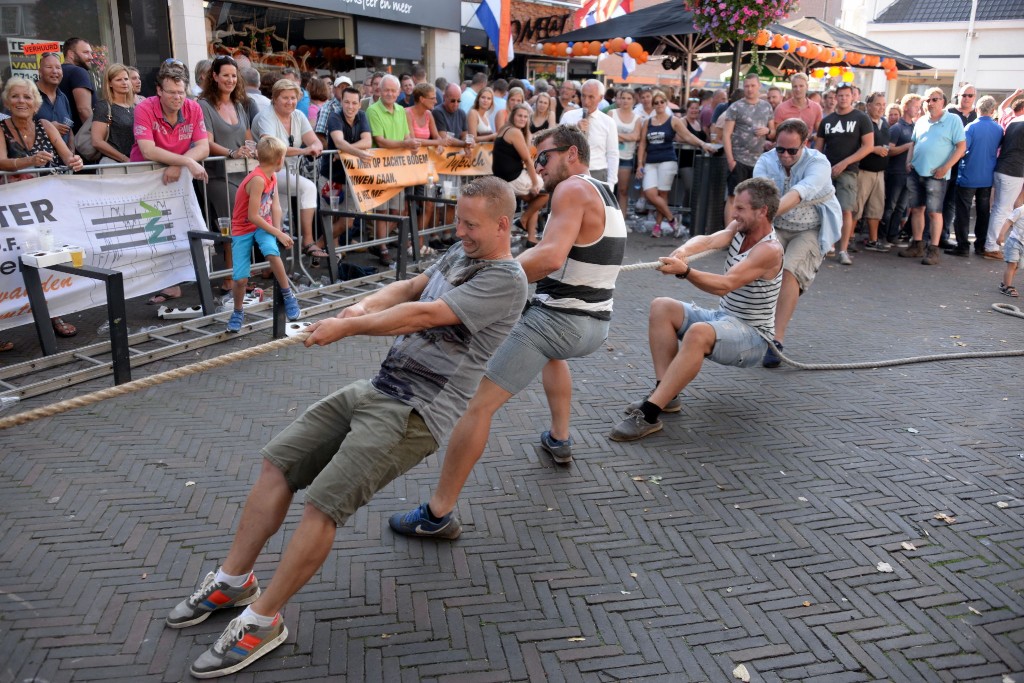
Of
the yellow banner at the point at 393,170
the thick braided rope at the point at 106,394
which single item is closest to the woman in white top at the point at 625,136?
the yellow banner at the point at 393,170

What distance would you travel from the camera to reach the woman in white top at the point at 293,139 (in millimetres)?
7785

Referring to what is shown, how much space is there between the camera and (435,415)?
3281 mm

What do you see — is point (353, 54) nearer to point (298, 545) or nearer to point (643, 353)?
point (643, 353)

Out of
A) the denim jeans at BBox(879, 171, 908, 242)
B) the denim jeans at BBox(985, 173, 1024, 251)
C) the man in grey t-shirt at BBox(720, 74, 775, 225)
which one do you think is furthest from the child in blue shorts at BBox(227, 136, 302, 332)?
the denim jeans at BBox(985, 173, 1024, 251)

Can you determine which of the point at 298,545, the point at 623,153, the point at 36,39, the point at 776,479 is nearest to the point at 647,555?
the point at 776,479

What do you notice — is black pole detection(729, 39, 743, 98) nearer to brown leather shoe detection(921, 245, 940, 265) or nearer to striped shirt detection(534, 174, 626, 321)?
brown leather shoe detection(921, 245, 940, 265)

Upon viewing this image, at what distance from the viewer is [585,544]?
399cm

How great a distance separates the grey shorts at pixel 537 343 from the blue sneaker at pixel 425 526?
2.35ft

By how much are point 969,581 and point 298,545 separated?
300cm

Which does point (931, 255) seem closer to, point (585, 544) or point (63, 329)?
point (585, 544)

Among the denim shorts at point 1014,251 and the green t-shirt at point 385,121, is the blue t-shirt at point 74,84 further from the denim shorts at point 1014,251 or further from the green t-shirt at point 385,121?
the denim shorts at point 1014,251

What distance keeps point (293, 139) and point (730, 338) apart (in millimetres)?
4917

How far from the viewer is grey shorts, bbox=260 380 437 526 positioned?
3.06 meters

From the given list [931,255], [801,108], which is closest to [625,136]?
[801,108]
